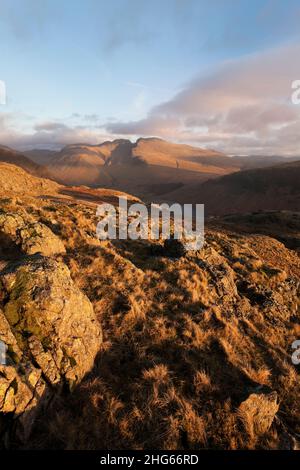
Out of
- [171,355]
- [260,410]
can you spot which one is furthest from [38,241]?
[260,410]

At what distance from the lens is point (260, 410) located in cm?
544

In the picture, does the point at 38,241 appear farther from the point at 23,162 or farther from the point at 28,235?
the point at 23,162

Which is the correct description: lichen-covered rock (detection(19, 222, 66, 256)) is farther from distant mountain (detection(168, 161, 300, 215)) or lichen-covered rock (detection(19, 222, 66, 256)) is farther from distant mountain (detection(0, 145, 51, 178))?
distant mountain (detection(0, 145, 51, 178))

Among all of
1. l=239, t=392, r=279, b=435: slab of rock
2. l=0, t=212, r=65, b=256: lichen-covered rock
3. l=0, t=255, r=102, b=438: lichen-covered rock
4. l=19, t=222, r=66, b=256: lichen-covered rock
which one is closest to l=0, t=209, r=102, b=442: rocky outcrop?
l=0, t=255, r=102, b=438: lichen-covered rock

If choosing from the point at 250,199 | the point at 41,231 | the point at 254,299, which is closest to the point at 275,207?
the point at 250,199

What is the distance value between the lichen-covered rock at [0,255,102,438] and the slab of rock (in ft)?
11.2

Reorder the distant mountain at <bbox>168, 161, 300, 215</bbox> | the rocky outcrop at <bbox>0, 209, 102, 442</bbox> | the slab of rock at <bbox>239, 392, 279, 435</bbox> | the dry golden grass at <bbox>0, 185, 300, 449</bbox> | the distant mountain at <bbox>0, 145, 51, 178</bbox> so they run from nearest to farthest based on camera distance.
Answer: the rocky outcrop at <bbox>0, 209, 102, 442</bbox>, the dry golden grass at <bbox>0, 185, 300, 449</bbox>, the slab of rock at <bbox>239, 392, 279, 435</bbox>, the distant mountain at <bbox>168, 161, 300, 215</bbox>, the distant mountain at <bbox>0, 145, 51, 178</bbox>

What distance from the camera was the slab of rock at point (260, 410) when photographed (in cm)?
529

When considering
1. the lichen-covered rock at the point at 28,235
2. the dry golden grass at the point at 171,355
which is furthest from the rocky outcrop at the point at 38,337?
the lichen-covered rock at the point at 28,235

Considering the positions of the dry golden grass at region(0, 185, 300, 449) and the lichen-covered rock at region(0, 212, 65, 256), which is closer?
the dry golden grass at region(0, 185, 300, 449)

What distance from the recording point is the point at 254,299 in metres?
12.3

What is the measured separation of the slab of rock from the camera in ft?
17.3
